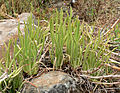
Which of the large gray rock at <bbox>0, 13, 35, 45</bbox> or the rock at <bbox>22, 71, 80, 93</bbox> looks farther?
the large gray rock at <bbox>0, 13, 35, 45</bbox>

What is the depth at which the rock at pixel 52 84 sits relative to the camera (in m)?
1.42

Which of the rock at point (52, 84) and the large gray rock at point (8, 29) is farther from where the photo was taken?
the large gray rock at point (8, 29)

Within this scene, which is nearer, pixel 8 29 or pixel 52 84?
pixel 52 84

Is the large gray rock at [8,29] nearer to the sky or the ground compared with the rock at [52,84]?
nearer to the sky

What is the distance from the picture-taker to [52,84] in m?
1.45

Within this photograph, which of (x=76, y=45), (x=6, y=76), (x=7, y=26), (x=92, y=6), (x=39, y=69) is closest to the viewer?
(x=6, y=76)

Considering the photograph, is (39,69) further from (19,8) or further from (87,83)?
(19,8)

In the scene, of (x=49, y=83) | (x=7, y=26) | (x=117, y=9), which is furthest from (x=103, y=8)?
(x=49, y=83)

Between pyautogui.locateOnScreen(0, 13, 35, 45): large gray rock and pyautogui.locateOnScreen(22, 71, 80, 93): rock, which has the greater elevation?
pyautogui.locateOnScreen(0, 13, 35, 45): large gray rock

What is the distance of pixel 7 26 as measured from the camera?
258 centimetres

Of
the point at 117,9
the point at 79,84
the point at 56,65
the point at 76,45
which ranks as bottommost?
the point at 79,84

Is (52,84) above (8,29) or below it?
below

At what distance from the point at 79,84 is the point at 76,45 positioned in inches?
14.4

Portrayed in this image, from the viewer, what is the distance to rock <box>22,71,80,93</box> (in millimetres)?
1423
